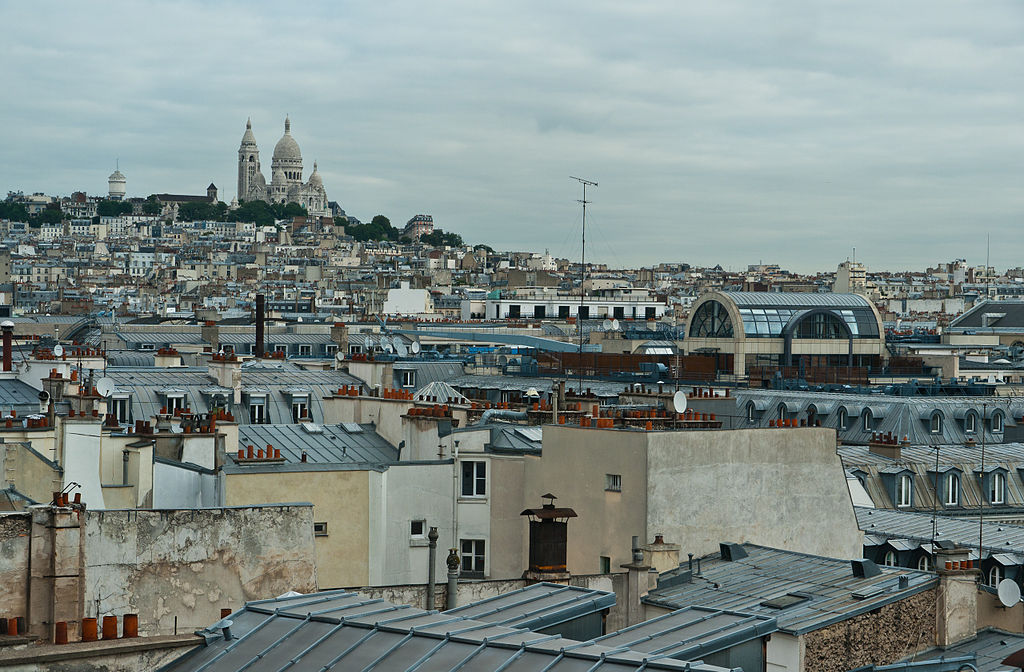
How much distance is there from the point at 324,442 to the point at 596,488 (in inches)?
344

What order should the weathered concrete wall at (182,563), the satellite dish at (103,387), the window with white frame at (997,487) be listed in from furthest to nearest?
the window with white frame at (997,487) → the satellite dish at (103,387) → the weathered concrete wall at (182,563)

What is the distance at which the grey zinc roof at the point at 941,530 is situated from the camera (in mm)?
29016

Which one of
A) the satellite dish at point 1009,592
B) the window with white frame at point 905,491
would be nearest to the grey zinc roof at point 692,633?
the satellite dish at point 1009,592

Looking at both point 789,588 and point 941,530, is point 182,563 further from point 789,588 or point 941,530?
point 941,530

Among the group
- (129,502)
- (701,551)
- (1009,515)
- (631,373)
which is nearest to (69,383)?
(129,502)

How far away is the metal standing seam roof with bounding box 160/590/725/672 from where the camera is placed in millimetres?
12047

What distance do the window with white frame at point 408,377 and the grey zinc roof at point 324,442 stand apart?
16.5 m

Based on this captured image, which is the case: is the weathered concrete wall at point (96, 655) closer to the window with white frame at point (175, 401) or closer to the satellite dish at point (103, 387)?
the satellite dish at point (103, 387)

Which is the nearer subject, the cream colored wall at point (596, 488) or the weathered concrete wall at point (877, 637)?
the weathered concrete wall at point (877, 637)

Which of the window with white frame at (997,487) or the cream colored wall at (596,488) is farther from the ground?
the cream colored wall at (596,488)

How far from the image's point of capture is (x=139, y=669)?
40.8 feet

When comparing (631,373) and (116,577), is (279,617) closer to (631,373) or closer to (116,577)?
(116,577)

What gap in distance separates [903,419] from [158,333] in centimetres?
3903

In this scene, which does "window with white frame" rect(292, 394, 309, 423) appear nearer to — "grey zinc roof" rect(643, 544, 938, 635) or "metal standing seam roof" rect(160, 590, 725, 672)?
"grey zinc roof" rect(643, 544, 938, 635)
